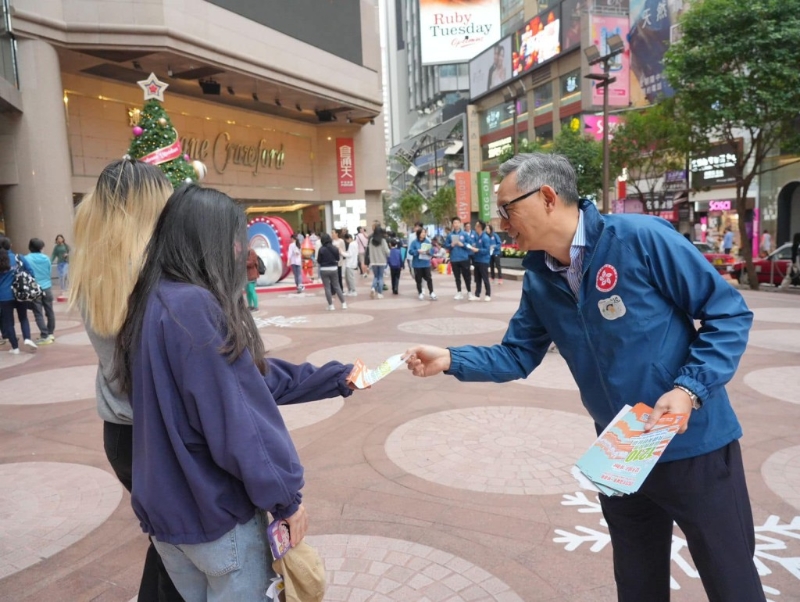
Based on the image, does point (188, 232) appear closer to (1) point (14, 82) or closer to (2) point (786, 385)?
(2) point (786, 385)

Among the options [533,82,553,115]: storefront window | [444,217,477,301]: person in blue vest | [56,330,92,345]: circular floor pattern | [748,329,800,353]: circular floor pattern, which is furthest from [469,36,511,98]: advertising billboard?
[56,330,92,345]: circular floor pattern

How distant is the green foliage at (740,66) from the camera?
46.4 ft

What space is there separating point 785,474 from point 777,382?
8.32ft

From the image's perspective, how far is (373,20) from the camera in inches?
1218

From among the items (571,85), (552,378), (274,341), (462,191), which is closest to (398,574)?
(552,378)

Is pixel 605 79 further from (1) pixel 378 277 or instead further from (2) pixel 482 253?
(1) pixel 378 277

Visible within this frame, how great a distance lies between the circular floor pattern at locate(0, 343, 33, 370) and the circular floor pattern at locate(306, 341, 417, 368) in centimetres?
422

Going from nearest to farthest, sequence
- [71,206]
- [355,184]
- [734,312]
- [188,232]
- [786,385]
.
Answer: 1. [188,232]
2. [734,312]
3. [786,385]
4. [71,206]
5. [355,184]

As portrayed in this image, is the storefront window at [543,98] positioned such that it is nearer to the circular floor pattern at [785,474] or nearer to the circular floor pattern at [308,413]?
the circular floor pattern at [308,413]

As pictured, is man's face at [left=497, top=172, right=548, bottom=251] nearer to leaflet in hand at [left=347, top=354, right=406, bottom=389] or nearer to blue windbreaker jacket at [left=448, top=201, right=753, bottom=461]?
blue windbreaker jacket at [left=448, top=201, right=753, bottom=461]

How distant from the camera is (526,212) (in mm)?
2043

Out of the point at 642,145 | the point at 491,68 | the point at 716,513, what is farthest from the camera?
the point at 491,68

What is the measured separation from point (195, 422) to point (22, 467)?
3.91 m

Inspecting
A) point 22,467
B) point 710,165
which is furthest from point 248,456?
point 710,165
